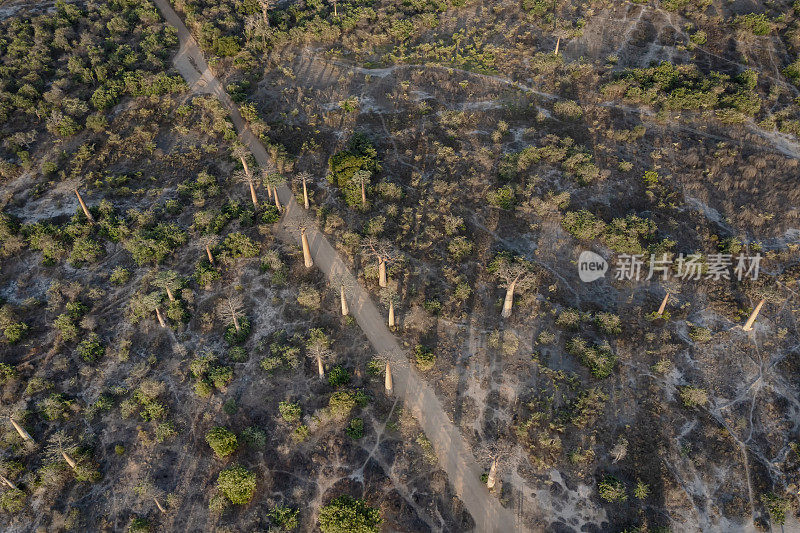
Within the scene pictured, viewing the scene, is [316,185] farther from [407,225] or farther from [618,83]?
[618,83]

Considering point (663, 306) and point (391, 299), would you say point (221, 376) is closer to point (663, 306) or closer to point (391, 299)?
point (391, 299)

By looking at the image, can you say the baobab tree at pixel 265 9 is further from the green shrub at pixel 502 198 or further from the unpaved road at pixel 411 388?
the green shrub at pixel 502 198

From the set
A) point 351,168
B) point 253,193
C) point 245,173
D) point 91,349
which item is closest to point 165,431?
point 91,349

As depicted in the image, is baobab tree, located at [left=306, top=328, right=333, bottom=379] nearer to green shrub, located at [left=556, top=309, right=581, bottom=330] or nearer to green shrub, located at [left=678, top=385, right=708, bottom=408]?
green shrub, located at [left=556, top=309, right=581, bottom=330]

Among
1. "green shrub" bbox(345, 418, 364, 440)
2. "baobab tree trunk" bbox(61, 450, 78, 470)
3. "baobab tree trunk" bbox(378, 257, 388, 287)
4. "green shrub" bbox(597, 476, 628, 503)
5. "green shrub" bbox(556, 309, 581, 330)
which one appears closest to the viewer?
"green shrub" bbox(597, 476, 628, 503)

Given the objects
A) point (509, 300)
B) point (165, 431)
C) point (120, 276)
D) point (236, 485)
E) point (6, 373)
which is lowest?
point (165, 431)

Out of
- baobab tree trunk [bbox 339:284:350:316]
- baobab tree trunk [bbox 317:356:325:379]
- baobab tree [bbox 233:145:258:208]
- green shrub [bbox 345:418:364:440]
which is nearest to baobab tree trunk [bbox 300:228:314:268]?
baobab tree trunk [bbox 339:284:350:316]
